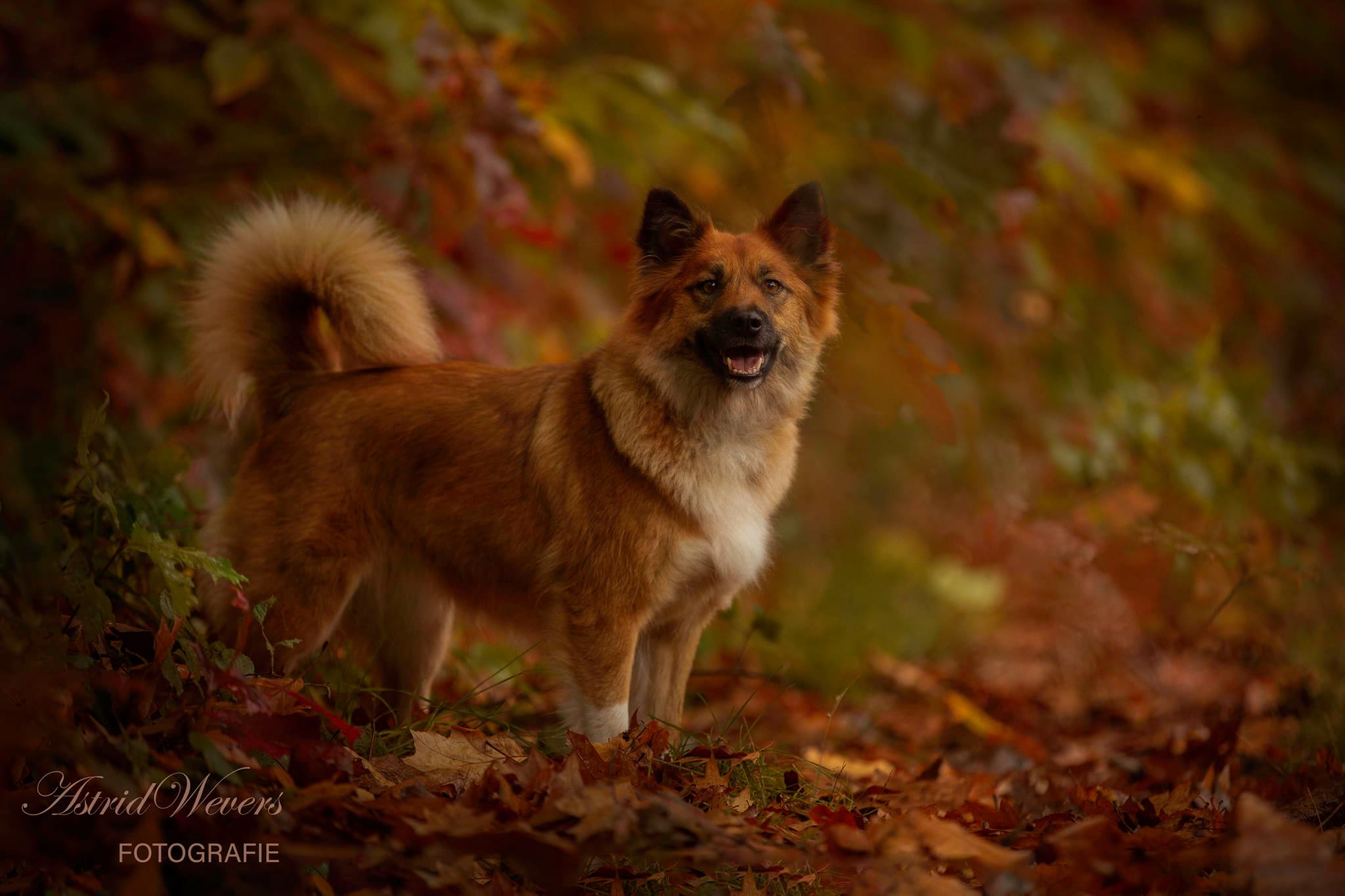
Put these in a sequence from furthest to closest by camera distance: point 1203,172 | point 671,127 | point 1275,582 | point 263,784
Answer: point 1203,172 → point 1275,582 → point 671,127 → point 263,784

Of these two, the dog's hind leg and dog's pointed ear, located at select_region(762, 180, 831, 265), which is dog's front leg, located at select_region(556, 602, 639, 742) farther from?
dog's pointed ear, located at select_region(762, 180, 831, 265)

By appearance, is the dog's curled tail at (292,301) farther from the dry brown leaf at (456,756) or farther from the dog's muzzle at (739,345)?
the dry brown leaf at (456,756)

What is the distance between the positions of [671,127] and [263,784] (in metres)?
3.14

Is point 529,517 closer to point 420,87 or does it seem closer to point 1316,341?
point 420,87

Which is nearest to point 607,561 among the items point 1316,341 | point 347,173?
point 347,173

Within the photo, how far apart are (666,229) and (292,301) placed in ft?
4.20

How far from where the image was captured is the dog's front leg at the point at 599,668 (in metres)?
3.02

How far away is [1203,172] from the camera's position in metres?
6.16

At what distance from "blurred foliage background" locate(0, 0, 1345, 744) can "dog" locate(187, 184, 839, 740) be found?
1.23 ft

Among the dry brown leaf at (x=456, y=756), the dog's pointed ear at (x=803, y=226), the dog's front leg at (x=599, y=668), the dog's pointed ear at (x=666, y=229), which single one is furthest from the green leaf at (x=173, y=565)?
the dog's pointed ear at (x=803, y=226)

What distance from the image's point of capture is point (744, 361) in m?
3.17

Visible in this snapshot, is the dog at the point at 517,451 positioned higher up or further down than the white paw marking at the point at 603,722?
higher up

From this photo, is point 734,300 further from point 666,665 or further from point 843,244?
point 666,665

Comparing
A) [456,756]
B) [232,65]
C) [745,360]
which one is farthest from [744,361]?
[232,65]
